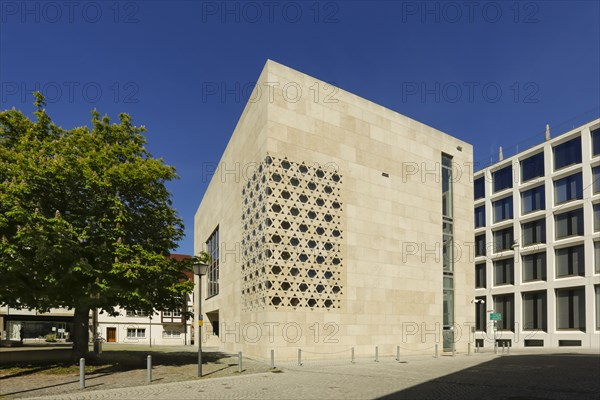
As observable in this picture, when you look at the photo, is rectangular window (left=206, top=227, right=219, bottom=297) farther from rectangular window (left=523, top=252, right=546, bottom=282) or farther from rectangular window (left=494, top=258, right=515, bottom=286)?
rectangular window (left=494, top=258, right=515, bottom=286)

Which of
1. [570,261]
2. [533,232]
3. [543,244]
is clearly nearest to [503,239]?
[533,232]

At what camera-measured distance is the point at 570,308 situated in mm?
47531

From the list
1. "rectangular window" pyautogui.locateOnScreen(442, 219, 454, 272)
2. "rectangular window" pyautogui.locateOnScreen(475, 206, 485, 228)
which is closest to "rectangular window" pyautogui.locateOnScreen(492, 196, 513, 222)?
"rectangular window" pyautogui.locateOnScreen(475, 206, 485, 228)

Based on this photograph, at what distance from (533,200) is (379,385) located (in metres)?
46.6

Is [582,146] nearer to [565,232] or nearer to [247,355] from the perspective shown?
[565,232]

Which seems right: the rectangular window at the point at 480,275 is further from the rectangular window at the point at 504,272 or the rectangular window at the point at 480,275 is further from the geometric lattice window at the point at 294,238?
the geometric lattice window at the point at 294,238

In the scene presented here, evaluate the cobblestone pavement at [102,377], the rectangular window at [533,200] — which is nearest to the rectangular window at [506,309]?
the rectangular window at [533,200]

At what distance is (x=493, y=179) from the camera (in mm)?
60656

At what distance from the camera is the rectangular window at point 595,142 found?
46531 mm

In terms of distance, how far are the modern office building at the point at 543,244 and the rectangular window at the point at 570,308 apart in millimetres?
100

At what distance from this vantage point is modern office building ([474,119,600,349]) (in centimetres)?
4616

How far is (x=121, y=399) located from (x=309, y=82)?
68.7 ft

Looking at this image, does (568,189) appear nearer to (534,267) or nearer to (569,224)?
(569,224)

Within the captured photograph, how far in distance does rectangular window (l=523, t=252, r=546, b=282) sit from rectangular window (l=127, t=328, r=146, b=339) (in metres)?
49.3
